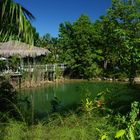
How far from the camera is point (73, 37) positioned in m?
34.4

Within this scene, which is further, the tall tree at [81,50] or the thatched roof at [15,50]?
the tall tree at [81,50]

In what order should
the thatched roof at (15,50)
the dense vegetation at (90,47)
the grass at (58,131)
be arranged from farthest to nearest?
1. the dense vegetation at (90,47)
2. the thatched roof at (15,50)
3. the grass at (58,131)

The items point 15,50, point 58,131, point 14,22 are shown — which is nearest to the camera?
point 58,131

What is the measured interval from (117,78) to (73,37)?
18.1ft

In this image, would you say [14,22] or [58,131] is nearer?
[58,131]

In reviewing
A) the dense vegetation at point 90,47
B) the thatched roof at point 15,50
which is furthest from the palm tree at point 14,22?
the dense vegetation at point 90,47

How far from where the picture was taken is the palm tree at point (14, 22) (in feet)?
25.3

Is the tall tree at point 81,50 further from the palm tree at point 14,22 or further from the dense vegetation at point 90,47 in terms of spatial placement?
the palm tree at point 14,22

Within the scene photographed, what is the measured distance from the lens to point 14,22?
7973 mm

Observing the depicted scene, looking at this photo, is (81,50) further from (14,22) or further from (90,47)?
(14,22)

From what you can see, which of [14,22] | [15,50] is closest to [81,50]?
[15,50]

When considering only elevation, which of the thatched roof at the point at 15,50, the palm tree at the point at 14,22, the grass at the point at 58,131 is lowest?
the grass at the point at 58,131

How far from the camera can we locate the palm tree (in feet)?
25.3

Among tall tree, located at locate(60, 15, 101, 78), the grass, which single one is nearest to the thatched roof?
tall tree, located at locate(60, 15, 101, 78)
